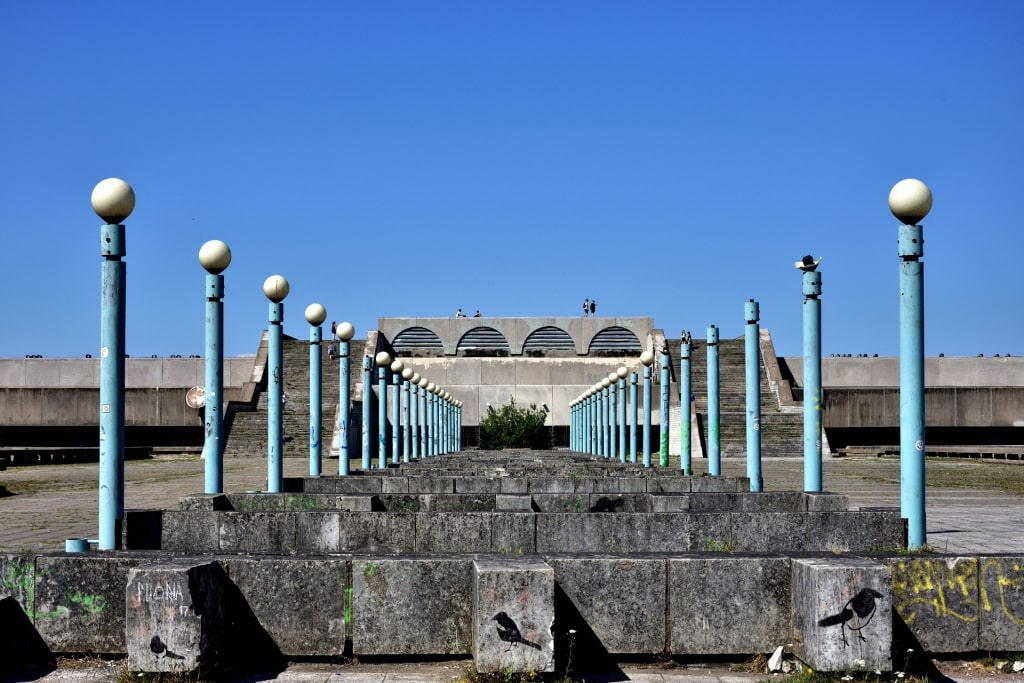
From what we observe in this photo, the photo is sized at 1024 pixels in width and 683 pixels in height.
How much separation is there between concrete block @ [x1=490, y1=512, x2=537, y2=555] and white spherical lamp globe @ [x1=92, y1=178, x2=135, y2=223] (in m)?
3.57

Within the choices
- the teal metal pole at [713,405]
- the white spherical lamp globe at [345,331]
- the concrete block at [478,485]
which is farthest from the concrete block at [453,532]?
the white spherical lamp globe at [345,331]

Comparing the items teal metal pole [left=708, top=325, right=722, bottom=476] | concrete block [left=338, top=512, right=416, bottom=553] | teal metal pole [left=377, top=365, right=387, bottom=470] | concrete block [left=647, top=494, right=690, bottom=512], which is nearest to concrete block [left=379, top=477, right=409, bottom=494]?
concrete block [left=647, top=494, right=690, bottom=512]

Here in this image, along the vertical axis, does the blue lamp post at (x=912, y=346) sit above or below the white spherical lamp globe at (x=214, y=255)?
below

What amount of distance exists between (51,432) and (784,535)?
51072 mm

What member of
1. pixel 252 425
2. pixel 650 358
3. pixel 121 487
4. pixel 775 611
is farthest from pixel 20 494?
pixel 252 425

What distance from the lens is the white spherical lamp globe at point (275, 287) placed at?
52.1 ft

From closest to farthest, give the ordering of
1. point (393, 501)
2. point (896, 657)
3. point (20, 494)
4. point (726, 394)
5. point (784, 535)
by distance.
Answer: point (896, 657)
point (784, 535)
point (393, 501)
point (20, 494)
point (726, 394)

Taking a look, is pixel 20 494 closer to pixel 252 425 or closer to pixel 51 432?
pixel 252 425

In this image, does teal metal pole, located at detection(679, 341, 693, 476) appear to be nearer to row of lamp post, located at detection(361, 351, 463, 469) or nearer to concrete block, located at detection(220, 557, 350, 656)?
row of lamp post, located at detection(361, 351, 463, 469)

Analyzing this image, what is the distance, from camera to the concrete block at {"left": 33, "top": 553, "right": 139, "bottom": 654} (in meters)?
6.96

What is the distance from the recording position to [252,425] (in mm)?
49438

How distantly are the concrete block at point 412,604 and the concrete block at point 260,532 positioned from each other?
234 centimetres

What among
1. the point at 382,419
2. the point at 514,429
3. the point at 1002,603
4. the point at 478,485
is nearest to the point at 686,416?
the point at 478,485

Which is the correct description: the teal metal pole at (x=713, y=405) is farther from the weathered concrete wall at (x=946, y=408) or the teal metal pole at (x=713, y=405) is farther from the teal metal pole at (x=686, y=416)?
the weathered concrete wall at (x=946, y=408)
